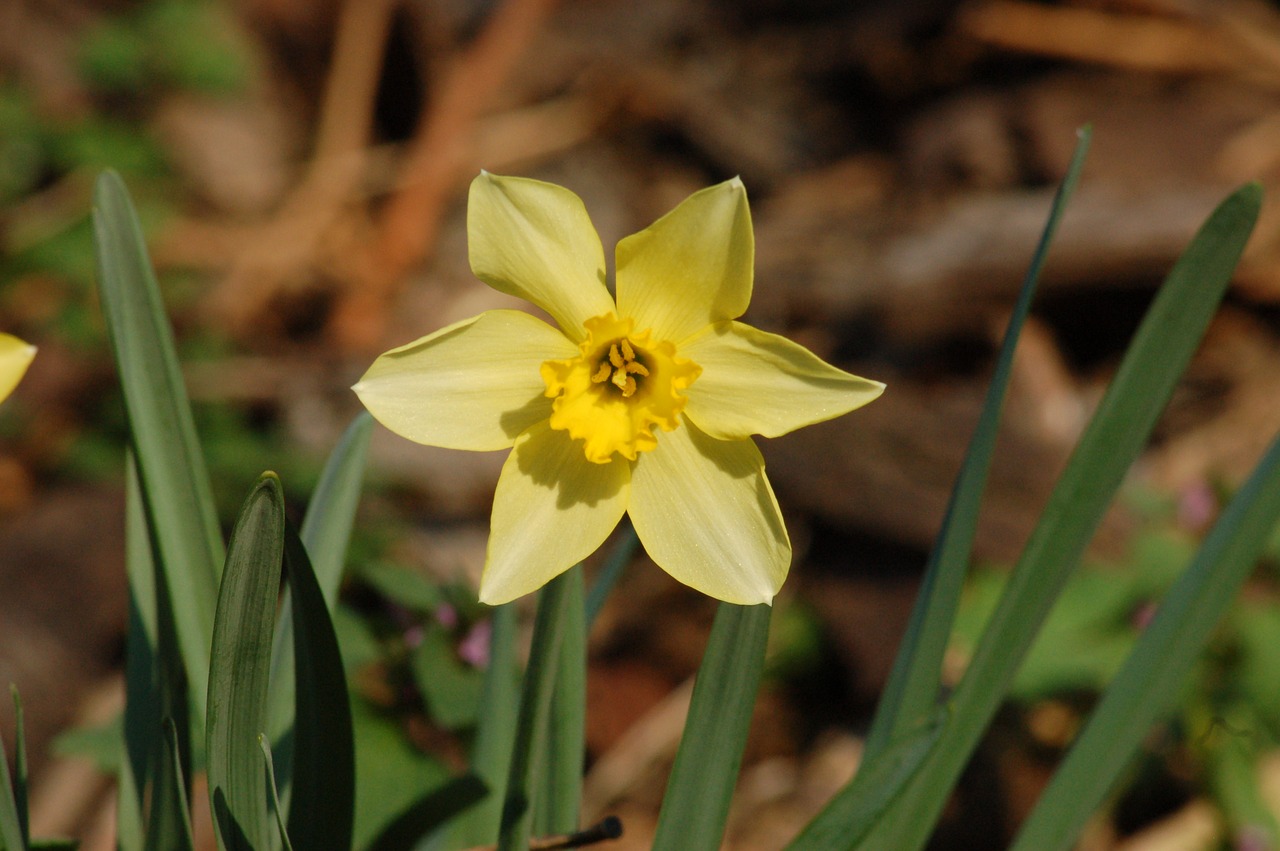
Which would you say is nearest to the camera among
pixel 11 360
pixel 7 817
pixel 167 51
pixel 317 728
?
pixel 11 360

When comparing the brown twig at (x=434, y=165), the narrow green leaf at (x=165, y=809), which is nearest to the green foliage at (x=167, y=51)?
the brown twig at (x=434, y=165)

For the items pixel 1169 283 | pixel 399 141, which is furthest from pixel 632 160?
pixel 1169 283

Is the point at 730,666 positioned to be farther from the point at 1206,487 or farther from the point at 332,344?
the point at 332,344


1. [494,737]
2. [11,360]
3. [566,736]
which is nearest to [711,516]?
[566,736]

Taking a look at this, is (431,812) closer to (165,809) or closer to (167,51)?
(165,809)

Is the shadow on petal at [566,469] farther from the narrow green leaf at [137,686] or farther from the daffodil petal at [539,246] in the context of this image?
the narrow green leaf at [137,686]

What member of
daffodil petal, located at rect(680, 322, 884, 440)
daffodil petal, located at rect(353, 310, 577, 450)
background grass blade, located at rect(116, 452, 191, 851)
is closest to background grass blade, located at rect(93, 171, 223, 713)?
background grass blade, located at rect(116, 452, 191, 851)
